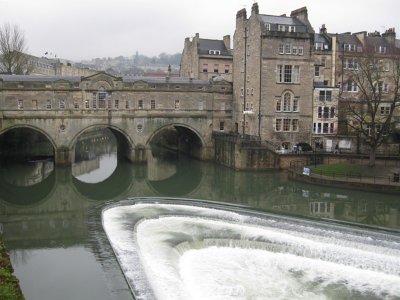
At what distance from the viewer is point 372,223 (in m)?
30.7

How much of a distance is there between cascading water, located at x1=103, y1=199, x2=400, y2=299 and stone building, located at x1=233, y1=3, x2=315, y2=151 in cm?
2073

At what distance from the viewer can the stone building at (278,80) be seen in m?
49.7

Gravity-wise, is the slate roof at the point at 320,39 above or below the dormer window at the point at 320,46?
above

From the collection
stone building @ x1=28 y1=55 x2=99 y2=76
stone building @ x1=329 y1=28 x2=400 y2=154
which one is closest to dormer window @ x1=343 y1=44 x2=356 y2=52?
stone building @ x1=329 y1=28 x2=400 y2=154

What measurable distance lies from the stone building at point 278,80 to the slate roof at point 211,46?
14971 millimetres

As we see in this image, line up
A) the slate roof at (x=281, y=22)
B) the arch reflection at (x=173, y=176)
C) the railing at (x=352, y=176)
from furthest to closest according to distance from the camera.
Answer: the slate roof at (x=281, y=22) < the arch reflection at (x=173, y=176) < the railing at (x=352, y=176)

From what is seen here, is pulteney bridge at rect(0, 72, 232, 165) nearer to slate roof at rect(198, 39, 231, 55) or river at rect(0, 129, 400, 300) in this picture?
river at rect(0, 129, 400, 300)

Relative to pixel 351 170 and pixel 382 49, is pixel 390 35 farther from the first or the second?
pixel 351 170

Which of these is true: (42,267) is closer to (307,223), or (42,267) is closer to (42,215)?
(42,215)

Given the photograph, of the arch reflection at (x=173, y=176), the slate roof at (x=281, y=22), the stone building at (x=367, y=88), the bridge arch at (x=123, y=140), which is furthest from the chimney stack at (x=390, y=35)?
the bridge arch at (x=123, y=140)

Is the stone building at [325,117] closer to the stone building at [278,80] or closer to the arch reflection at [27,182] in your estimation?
the stone building at [278,80]

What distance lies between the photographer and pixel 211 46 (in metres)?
67.8

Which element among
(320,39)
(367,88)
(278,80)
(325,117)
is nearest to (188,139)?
(278,80)

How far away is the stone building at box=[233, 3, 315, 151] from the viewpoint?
4969cm
